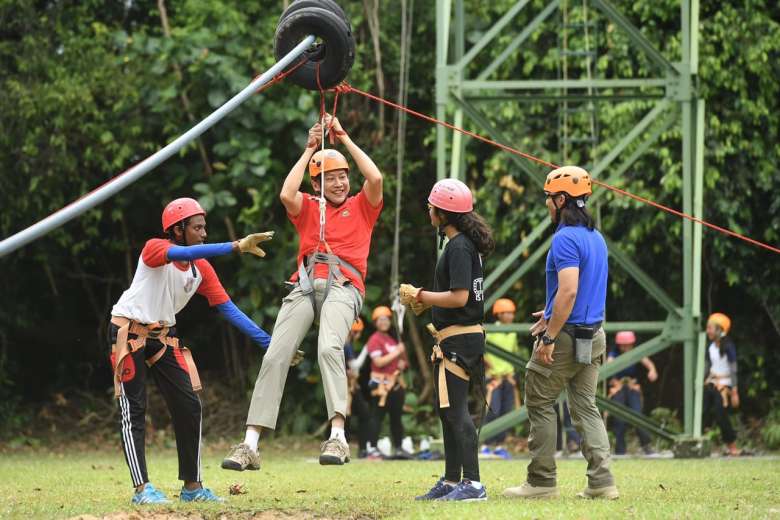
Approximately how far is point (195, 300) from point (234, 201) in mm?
3390

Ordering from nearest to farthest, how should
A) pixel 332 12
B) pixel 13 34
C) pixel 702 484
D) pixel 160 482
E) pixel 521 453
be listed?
1. pixel 332 12
2. pixel 702 484
3. pixel 160 482
4. pixel 521 453
5. pixel 13 34

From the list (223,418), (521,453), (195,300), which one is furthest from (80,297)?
(521,453)

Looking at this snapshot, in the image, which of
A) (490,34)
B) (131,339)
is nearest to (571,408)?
(131,339)

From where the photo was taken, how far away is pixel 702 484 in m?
10.8

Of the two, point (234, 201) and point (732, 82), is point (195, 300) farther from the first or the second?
point (732, 82)

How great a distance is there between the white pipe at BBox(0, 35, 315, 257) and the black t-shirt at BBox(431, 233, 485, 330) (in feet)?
5.62

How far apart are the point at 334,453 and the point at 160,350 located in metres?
1.52

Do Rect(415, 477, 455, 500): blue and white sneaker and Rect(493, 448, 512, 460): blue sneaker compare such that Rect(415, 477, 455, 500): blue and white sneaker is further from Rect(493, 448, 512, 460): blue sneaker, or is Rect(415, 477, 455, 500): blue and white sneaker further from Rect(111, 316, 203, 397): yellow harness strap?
Rect(493, 448, 512, 460): blue sneaker

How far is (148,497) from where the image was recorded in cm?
899

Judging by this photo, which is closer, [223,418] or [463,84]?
[463,84]

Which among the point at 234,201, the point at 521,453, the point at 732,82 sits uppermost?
the point at 732,82

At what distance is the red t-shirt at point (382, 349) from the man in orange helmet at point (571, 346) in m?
8.10

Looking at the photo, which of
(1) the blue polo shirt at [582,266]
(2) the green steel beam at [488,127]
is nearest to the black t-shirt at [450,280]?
(1) the blue polo shirt at [582,266]

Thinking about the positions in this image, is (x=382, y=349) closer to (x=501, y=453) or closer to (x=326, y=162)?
(x=501, y=453)
